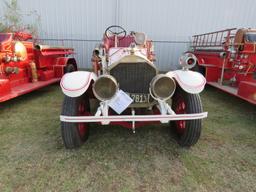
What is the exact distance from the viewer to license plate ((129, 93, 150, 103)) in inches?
92.4

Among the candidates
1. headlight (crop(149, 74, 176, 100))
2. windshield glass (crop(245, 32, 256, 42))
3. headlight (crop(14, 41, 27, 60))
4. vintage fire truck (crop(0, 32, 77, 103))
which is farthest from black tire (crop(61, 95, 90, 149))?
windshield glass (crop(245, 32, 256, 42))

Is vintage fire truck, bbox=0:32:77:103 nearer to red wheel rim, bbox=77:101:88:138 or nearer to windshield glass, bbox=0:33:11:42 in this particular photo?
windshield glass, bbox=0:33:11:42

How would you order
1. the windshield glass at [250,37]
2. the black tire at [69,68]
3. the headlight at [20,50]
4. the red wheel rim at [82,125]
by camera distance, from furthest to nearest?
the black tire at [69,68] < the windshield glass at [250,37] < the headlight at [20,50] < the red wheel rim at [82,125]

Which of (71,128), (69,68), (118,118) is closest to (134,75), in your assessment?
(118,118)

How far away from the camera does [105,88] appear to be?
6.93ft

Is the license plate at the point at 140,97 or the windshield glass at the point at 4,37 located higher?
the windshield glass at the point at 4,37

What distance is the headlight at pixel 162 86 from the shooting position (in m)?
2.12

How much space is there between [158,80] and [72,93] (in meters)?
0.93

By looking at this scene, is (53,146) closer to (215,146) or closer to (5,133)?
(5,133)

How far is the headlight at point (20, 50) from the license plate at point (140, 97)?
2.80 meters

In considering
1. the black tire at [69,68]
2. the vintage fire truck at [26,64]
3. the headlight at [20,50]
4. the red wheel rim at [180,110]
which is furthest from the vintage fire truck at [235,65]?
the headlight at [20,50]

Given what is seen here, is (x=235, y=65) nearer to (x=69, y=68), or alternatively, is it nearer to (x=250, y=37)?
(x=250, y=37)

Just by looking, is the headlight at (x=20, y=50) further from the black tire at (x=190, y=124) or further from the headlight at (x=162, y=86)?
the black tire at (x=190, y=124)

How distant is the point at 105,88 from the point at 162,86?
0.63m
